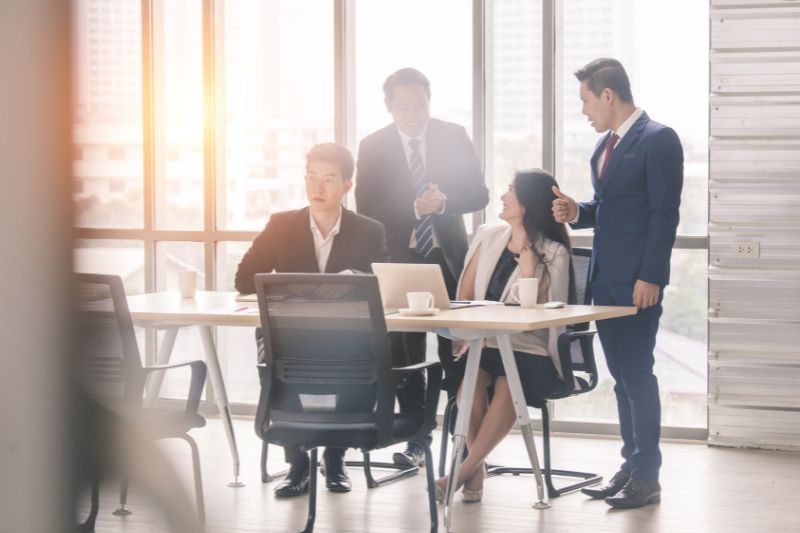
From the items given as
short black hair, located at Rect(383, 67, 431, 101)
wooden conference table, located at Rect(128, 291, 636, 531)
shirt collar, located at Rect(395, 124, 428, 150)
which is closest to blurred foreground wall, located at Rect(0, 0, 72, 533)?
wooden conference table, located at Rect(128, 291, 636, 531)

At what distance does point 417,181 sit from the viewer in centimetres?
430

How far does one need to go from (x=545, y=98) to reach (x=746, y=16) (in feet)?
3.32

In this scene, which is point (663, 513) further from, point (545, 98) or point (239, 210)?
point (239, 210)

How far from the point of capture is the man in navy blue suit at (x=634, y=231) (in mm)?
3457

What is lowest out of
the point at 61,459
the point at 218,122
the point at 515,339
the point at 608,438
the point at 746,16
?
the point at 608,438

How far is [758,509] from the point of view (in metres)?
3.61

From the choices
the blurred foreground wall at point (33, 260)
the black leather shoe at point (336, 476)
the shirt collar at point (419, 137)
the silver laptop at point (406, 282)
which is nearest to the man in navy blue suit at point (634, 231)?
the silver laptop at point (406, 282)

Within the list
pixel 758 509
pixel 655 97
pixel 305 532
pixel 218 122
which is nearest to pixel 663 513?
pixel 758 509

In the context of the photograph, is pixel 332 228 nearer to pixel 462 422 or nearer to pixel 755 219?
pixel 462 422

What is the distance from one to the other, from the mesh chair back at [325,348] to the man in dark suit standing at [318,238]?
87 cm

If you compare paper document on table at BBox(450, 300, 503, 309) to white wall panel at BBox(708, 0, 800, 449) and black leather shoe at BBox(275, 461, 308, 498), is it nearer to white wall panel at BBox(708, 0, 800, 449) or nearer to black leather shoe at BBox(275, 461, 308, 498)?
black leather shoe at BBox(275, 461, 308, 498)

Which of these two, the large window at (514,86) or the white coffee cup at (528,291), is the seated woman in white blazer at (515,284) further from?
the large window at (514,86)

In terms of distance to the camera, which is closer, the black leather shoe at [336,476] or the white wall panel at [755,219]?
the black leather shoe at [336,476]

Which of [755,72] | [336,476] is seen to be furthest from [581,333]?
[755,72]
